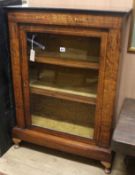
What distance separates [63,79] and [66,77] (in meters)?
0.03

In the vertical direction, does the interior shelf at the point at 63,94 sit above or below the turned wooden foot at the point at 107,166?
above

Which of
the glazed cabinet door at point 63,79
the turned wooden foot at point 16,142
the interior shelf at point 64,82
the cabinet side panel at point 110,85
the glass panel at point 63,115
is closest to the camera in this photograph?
the cabinet side panel at point 110,85

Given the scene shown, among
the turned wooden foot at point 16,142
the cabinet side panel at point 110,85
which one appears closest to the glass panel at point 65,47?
the cabinet side panel at point 110,85

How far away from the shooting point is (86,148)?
5.06 ft

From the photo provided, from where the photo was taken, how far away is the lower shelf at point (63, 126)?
1.61m

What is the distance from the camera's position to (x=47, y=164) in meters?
1.64

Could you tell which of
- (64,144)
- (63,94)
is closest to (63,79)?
(63,94)

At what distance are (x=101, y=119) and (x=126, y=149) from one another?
364mm

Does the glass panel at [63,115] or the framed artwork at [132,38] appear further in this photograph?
the glass panel at [63,115]

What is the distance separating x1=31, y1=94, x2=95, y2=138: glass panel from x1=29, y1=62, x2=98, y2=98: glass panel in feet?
0.36

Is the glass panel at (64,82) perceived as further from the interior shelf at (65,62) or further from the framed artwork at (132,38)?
the framed artwork at (132,38)

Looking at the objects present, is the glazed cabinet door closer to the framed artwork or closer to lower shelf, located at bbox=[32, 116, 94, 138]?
lower shelf, located at bbox=[32, 116, 94, 138]

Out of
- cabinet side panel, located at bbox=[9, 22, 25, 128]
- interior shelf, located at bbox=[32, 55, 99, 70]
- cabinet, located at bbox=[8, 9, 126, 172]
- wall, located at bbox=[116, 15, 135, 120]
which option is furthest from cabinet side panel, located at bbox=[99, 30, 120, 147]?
cabinet side panel, located at bbox=[9, 22, 25, 128]

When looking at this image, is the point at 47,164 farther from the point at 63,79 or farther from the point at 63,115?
the point at 63,79
